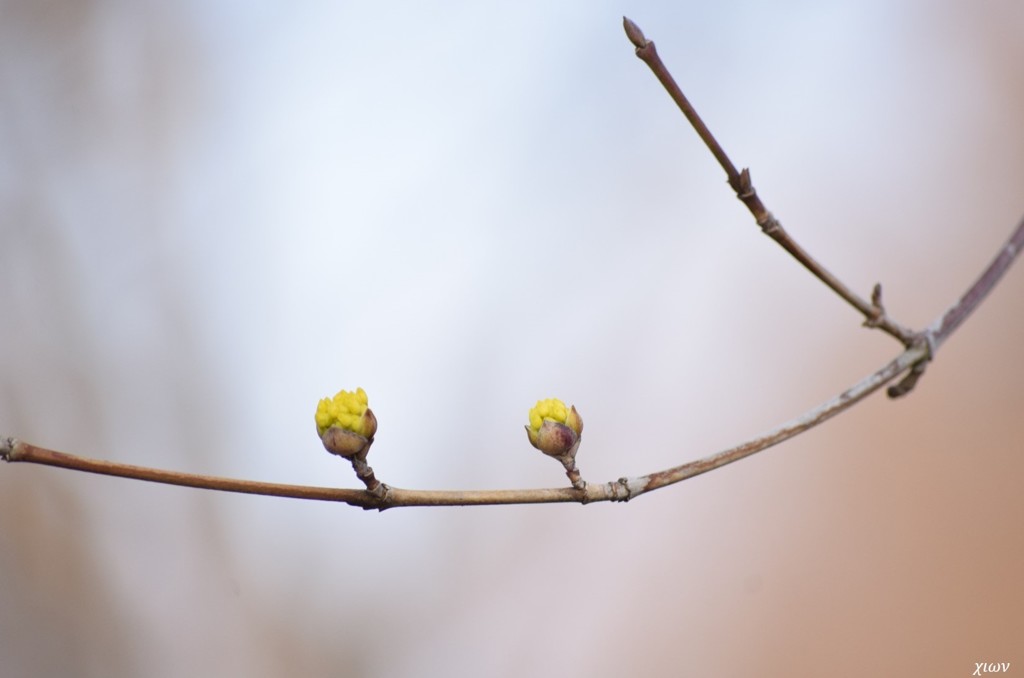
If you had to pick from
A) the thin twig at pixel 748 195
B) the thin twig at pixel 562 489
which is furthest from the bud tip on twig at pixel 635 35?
the thin twig at pixel 562 489

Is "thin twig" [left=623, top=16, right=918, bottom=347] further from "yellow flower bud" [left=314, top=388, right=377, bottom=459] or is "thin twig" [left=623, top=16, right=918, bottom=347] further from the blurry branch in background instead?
"yellow flower bud" [left=314, top=388, right=377, bottom=459]

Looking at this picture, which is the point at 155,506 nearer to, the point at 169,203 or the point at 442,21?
the point at 169,203

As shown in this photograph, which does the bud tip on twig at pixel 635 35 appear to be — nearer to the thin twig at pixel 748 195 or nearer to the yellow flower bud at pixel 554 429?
the thin twig at pixel 748 195

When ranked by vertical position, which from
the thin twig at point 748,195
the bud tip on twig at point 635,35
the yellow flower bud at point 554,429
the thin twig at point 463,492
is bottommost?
the thin twig at point 463,492

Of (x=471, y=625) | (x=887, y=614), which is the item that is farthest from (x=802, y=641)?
(x=471, y=625)

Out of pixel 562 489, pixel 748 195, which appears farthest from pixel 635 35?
pixel 562 489

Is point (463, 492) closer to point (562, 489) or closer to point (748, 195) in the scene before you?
point (562, 489)

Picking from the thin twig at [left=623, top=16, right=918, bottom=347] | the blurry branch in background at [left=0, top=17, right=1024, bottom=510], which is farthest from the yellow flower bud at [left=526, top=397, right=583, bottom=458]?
the thin twig at [left=623, top=16, right=918, bottom=347]
